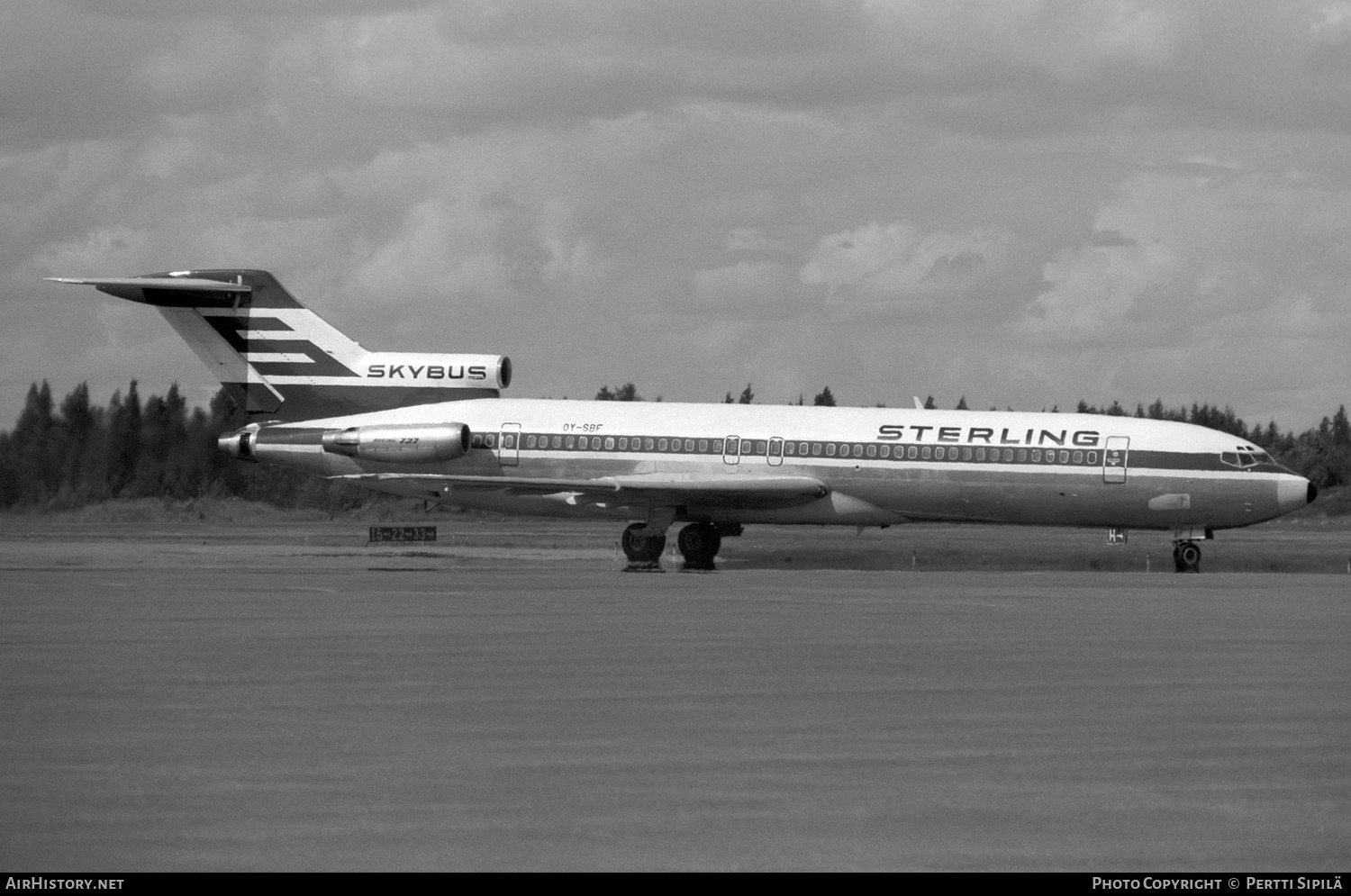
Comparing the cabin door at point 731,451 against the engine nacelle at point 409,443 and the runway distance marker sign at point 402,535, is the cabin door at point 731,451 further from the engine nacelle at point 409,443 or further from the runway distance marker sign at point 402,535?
the runway distance marker sign at point 402,535

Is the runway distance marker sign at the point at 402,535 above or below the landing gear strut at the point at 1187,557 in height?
below

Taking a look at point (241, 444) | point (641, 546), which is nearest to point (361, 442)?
point (241, 444)

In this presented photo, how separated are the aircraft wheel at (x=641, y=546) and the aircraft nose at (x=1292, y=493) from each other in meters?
12.9

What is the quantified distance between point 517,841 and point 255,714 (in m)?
4.69

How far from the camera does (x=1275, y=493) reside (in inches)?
1412

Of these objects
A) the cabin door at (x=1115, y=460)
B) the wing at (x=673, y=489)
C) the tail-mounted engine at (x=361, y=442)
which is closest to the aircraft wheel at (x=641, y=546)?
the wing at (x=673, y=489)

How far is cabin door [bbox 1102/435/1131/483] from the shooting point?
35.9m

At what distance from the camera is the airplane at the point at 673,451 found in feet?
119

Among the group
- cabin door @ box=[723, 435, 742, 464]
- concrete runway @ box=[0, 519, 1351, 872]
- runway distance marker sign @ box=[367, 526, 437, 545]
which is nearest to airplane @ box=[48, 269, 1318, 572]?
cabin door @ box=[723, 435, 742, 464]

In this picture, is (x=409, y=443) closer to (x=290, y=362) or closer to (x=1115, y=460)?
(x=290, y=362)

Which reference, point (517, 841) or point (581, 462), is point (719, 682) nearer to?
point (517, 841)

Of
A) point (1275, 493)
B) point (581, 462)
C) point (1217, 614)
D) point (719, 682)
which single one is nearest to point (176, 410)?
point (581, 462)

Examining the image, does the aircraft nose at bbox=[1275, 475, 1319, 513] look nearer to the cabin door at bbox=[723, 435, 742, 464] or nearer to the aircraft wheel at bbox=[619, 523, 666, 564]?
the cabin door at bbox=[723, 435, 742, 464]

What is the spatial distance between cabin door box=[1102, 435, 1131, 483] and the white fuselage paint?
0.09 ft
